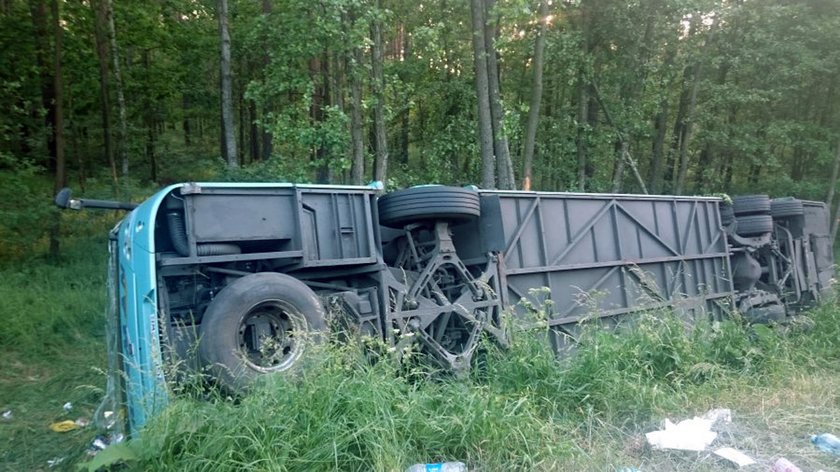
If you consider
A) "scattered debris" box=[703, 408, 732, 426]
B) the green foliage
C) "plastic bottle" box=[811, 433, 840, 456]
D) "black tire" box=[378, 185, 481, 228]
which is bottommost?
"plastic bottle" box=[811, 433, 840, 456]

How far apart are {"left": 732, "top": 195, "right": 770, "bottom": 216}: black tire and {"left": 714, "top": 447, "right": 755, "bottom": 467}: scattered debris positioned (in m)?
7.47

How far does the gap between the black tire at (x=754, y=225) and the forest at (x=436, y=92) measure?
451cm

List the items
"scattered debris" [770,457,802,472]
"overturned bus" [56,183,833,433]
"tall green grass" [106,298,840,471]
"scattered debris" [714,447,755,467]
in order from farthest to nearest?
"overturned bus" [56,183,833,433]
"scattered debris" [714,447,755,467]
"scattered debris" [770,457,802,472]
"tall green grass" [106,298,840,471]

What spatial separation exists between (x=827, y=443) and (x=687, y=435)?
97cm

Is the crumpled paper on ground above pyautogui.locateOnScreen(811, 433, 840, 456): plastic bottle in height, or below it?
above

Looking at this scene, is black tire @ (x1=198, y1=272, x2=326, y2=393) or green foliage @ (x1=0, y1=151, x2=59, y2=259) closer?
black tire @ (x1=198, y1=272, x2=326, y2=393)

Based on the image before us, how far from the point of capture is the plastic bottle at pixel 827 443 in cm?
440

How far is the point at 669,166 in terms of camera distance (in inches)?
934

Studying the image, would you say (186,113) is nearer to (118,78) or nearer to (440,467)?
(118,78)

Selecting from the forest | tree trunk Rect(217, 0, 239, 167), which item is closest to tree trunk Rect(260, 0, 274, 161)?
the forest

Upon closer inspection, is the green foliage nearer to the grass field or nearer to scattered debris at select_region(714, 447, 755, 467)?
the grass field

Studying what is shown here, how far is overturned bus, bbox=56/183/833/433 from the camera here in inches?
194

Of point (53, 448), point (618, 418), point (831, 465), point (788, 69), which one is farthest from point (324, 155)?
point (788, 69)

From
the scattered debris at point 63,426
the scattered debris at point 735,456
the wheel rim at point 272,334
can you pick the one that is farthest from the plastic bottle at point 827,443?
the scattered debris at point 63,426
